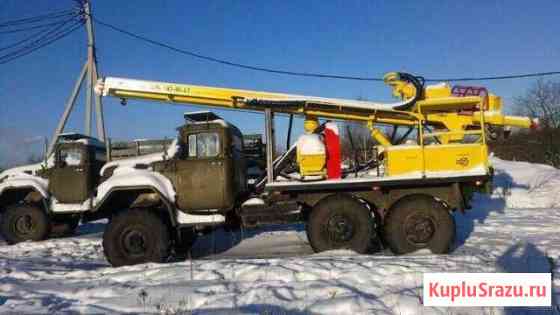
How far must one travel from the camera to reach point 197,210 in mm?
7668

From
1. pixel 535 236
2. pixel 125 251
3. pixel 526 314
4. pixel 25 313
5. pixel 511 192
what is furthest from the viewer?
pixel 511 192

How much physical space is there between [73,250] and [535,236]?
9.71 m

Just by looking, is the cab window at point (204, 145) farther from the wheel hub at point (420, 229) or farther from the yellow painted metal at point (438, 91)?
the yellow painted metal at point (438, 91)

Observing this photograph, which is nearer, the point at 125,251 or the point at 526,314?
the point at 526,314

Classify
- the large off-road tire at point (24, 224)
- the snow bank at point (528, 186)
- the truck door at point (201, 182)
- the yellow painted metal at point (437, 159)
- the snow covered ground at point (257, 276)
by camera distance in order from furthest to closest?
the snow bank at point (528, 186) → the large off-road tire at point (24, 224) → the truck door at point (201, 182) → the yellow painted metal at point (437, 159) → the snow covered ground at point (257, 276)

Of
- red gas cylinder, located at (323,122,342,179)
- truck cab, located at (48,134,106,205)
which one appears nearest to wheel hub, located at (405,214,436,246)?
red gas cylinder, located at (323,122,342,179)

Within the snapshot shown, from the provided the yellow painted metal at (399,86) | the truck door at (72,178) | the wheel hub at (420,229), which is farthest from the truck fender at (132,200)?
the yellow painted metal at (399,86)

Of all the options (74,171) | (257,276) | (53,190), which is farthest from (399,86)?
(53,190)

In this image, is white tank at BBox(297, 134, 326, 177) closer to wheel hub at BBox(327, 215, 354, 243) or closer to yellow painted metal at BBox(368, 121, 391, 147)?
wheel hub at BBox(327, 215, 354, 243)

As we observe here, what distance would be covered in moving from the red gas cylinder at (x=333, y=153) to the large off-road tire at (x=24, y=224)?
666 centimetres

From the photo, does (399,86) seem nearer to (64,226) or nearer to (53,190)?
(53,190)

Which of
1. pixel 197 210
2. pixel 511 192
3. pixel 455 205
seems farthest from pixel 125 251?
pixel 511 192

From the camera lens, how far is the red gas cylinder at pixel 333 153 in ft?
25.4

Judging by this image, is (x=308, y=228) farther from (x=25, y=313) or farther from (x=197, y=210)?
(x=25, y=313)
